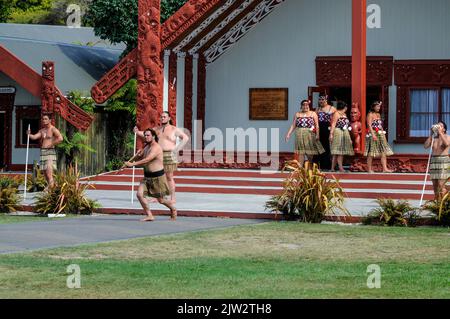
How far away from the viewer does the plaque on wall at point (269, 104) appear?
28.3m

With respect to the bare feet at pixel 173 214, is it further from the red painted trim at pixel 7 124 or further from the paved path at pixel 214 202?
the red painted trim at pixel 7 124

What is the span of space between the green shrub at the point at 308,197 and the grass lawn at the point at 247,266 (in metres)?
1.39

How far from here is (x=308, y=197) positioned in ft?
60.7

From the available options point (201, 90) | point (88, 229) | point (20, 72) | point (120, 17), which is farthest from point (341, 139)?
point (120, 17)

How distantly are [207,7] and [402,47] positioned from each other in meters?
5.15

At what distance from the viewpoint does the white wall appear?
88.8 ft

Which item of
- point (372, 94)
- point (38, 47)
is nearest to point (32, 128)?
point (38, 47)

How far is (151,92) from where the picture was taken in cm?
2656

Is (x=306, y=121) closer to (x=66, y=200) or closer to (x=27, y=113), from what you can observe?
(x=66, y=200)

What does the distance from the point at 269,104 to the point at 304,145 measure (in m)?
4.40

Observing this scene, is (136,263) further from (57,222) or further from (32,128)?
(32,128)

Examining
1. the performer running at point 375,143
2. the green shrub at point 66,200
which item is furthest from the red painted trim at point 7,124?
the performer running at point 375,143
